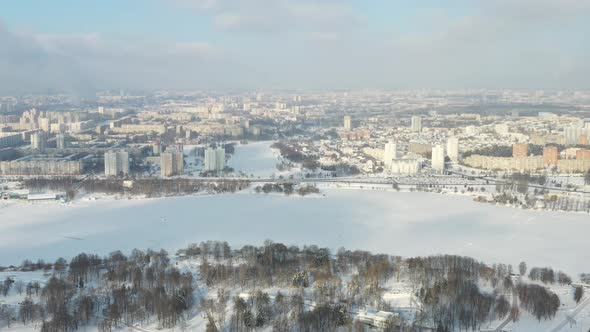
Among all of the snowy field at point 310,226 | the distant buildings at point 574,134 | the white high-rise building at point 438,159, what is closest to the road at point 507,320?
the snowy field at point 310,226

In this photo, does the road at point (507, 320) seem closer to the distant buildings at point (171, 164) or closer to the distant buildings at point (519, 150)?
the distant buildings at point (171, 164)

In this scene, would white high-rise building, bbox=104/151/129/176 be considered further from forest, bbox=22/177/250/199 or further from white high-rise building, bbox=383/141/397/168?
white high-rise building, bbox=383/141/397/168

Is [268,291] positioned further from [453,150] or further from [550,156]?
[550,156]

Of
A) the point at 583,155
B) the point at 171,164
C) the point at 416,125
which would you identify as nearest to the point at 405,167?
the point at 583,155

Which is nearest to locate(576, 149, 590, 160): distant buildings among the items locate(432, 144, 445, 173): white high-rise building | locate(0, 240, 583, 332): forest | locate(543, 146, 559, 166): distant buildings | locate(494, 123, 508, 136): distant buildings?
locate(543, 146, 559, 166): distant buildings

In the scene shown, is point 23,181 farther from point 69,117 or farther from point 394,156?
point 69,117
